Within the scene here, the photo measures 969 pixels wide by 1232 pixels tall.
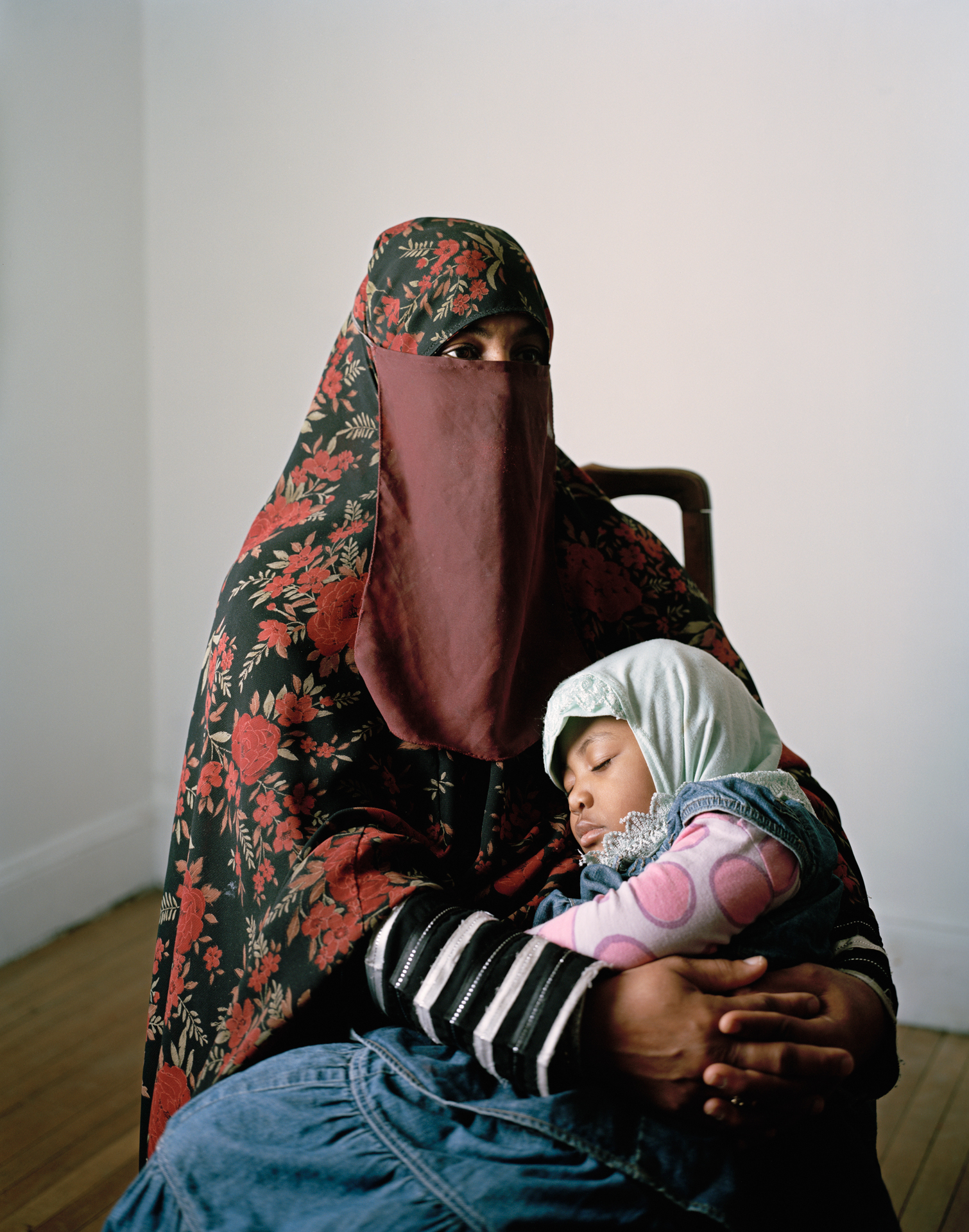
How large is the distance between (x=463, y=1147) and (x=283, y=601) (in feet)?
2.03

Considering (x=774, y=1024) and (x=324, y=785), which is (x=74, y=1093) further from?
(x=774, y=1024)

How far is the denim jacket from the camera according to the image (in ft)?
3.34

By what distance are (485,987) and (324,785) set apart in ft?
1.00

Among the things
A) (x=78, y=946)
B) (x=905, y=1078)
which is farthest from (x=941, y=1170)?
(x=78, y=946)

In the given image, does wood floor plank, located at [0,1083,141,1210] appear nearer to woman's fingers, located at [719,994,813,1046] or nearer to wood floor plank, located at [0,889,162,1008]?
wood floor plank, located at [0,889,162,1008]

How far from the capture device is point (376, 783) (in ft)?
3.97

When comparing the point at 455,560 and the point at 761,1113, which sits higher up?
the point at 455,560

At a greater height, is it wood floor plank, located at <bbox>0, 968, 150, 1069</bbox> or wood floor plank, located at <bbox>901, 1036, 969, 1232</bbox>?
wood floor plank, located at <bbox>901, 1036, 969, 1232</bbox>

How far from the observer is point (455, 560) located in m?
1.23

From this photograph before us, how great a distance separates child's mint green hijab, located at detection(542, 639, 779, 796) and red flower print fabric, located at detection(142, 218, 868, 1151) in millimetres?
162

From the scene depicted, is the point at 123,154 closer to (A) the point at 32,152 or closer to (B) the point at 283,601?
(A) the point at 32,152

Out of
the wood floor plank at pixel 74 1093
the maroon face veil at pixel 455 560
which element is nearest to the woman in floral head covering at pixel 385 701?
the maroon face veil at pixel 455 560

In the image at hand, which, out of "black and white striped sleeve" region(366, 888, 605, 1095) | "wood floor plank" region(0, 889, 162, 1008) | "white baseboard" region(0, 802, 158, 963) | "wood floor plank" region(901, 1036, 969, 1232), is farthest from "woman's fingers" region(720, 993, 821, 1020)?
"white baseboard" region(0, 802, 158, 963)

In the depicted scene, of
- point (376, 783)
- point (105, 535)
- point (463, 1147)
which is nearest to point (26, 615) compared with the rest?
point (105, 535)
